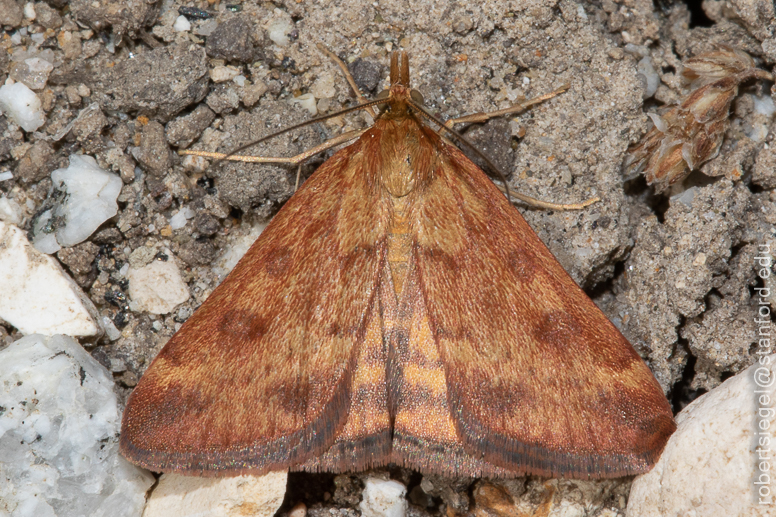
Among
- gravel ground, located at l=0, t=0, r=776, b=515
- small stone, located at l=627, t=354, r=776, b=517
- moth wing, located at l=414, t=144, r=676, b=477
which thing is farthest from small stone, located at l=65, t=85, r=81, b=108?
small stone, located at l=627, t=354, r=776, b=517

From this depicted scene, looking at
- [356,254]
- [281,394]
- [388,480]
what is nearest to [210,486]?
[281,394]

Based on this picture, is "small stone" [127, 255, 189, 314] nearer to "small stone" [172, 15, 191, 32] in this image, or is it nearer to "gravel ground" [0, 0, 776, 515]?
"gravel ground" [0, 0, 776, 515]

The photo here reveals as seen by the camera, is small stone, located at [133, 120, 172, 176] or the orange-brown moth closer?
the orange-brown moth

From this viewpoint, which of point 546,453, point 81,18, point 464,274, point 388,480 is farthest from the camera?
point 81,18

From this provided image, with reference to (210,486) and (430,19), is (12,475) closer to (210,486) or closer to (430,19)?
(210,486)

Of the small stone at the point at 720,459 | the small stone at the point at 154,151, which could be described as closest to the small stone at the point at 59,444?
the small stone at the point at 154,151

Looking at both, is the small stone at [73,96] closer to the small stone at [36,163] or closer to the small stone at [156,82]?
the small stone at [156,82]
